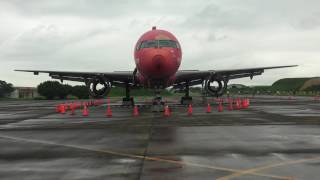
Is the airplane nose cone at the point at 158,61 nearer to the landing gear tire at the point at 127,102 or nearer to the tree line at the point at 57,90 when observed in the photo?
the landing gear tire at the point at 127,102

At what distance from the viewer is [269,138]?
1288 centimetres

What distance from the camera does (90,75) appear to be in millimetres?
36094

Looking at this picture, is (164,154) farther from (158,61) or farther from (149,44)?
(149,44)

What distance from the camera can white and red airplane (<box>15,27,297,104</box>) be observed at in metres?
27.7

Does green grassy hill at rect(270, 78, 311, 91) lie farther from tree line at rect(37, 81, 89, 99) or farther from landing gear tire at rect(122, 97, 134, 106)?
landing gear tire at rect(122, 97, 134, 106)

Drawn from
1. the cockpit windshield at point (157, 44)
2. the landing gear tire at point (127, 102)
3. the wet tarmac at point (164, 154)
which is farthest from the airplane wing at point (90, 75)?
the wet tarmac at point (164, 154)

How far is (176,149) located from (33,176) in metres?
4.23

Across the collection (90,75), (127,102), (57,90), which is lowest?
(127,102)

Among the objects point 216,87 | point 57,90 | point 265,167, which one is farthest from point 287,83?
point 265,167

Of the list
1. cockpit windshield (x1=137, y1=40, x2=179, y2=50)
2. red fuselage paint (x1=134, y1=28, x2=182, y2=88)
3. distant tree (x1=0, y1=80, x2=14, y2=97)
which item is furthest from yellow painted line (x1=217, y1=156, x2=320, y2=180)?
distant tree (x1=0, y1=80, x2=14, y2=97)

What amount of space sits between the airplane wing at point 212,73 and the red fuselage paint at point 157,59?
4.76m

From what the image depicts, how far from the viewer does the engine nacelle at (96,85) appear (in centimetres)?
3541

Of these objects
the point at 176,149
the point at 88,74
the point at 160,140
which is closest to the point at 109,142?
the point at 160,140

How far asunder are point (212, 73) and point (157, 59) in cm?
934
